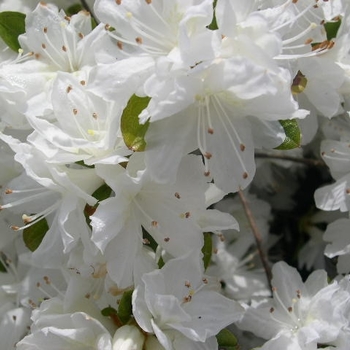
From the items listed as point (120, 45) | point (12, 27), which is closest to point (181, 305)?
point (120, 45)

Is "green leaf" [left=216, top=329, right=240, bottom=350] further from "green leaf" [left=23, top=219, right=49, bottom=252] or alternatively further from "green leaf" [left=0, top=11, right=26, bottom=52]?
"green leaf" [left=0, top=11, right=26, bottom=52]

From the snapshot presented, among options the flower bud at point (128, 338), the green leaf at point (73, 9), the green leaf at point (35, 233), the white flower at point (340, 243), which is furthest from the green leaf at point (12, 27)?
the white flower at point (340, 243)

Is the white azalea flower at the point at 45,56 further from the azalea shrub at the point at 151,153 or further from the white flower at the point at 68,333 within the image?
the white flower at the point at 68,333

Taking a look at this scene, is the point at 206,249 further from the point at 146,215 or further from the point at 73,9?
the point at 73,9

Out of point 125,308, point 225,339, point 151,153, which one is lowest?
point 225,339

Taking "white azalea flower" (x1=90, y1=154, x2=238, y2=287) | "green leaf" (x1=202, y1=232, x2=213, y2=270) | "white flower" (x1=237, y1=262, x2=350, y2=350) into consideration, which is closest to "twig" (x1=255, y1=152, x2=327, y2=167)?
"white flower" (x1=237, y1=262, x2=350, y2=350)

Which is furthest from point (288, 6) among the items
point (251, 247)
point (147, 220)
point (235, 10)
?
point (251, 247)

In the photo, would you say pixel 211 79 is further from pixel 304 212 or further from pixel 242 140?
pixel 304 212
